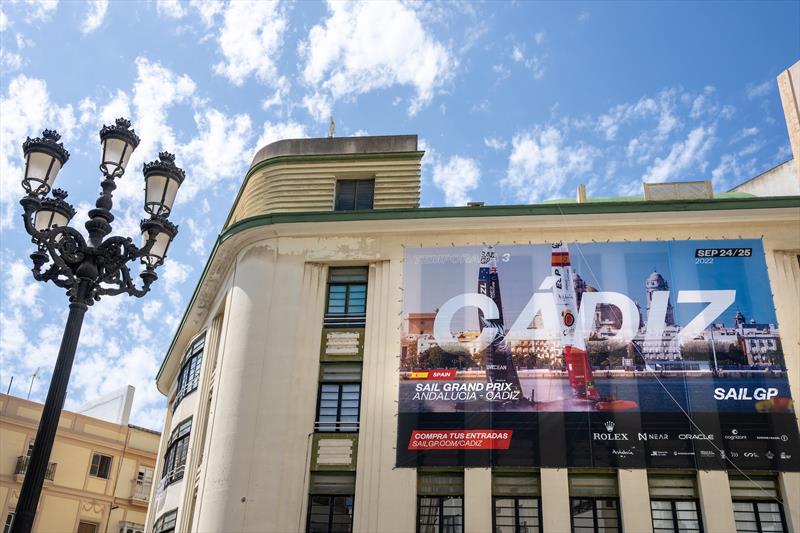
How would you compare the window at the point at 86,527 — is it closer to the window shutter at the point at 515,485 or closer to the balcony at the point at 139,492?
the balcony at the point at 139,492

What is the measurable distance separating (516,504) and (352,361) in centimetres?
597

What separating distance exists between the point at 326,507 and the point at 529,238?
946 centimetres

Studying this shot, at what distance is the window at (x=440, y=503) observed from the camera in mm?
21938

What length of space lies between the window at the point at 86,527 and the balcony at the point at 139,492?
2.19 metres

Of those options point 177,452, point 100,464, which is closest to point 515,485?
point 177,452

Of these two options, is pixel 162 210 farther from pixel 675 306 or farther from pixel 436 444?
pixel 675 306

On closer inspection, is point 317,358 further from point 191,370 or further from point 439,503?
point 191,370

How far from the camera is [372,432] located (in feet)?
75.6

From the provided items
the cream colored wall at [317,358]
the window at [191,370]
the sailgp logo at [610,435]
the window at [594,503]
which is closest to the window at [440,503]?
the cream colored wall at [317,358]

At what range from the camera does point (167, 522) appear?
→ 2666 centimetres

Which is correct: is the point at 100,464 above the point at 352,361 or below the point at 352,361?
above

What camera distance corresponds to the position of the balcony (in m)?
40.7

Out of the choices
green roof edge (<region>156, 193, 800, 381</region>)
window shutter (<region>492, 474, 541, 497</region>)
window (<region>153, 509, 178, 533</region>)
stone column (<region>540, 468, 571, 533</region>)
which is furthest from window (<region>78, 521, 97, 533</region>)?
stone column (<region>540, 468, 571, 533</region>)

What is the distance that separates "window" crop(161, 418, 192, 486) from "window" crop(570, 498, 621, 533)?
12.2m
